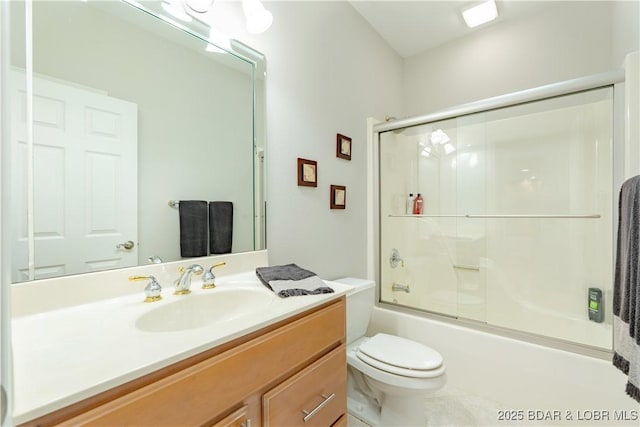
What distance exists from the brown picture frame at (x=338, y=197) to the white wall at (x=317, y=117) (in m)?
0.04

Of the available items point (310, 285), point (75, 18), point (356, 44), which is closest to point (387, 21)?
point (356, 44)

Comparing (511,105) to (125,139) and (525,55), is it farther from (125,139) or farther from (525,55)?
(125,139)

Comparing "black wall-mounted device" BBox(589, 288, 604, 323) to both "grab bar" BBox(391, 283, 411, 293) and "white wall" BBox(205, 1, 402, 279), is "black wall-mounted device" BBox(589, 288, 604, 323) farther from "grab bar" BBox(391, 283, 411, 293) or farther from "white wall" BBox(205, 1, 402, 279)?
"white wall" BBox(205, 1, 402, 279)

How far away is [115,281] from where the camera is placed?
95 cm

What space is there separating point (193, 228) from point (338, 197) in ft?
3.09

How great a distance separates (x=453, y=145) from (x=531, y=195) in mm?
667

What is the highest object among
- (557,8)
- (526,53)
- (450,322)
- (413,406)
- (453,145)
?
(557,8)

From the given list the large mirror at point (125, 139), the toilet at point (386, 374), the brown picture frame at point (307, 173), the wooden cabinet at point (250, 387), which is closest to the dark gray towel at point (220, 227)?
the large mirror at point (125, 139)

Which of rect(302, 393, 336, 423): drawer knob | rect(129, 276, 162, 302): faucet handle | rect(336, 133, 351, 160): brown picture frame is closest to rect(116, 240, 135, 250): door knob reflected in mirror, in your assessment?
rect(129, 276, 162, 302): faucet handle

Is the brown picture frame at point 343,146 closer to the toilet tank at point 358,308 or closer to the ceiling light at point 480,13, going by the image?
the toilet tank at point 358,308

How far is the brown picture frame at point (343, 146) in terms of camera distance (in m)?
1.85

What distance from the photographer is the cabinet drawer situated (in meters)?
0.80

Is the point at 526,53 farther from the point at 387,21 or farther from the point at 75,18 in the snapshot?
the point at 75,18

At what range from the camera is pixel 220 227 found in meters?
1.28
